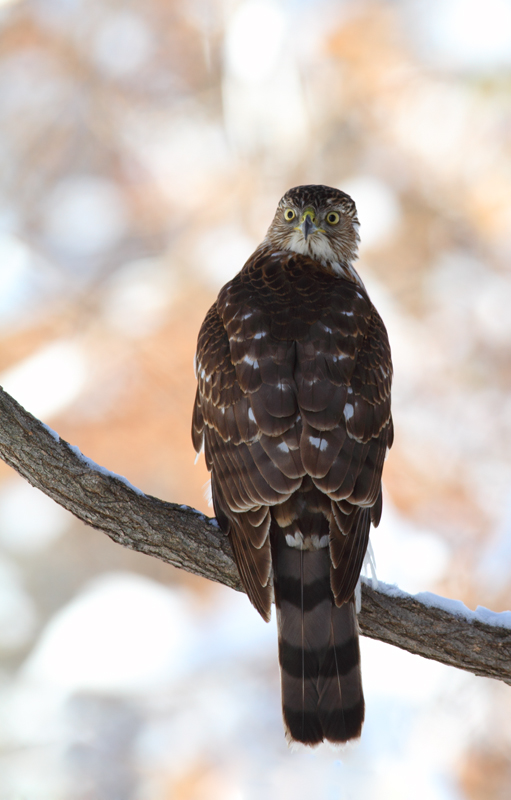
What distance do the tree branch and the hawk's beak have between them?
5.07ft

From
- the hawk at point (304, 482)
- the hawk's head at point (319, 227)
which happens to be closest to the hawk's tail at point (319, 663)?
the hawk at point (304, 482)

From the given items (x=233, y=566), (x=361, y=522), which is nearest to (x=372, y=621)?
(x=361, y=522)

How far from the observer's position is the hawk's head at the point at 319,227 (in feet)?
12.5

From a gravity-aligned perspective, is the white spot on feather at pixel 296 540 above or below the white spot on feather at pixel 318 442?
below

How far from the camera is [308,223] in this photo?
148 inches

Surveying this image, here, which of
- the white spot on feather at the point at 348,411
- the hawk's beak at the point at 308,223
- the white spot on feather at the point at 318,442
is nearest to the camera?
the white spot on feather at the point at 318,442

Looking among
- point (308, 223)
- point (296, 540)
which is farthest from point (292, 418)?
point (308, 223)

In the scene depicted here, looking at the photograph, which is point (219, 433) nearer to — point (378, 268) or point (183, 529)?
point (183, 529)

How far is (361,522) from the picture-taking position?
2.94m

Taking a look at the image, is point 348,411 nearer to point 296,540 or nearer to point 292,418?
point 292,418

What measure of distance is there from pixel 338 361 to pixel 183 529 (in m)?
0.91

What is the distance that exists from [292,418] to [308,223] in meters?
1.34

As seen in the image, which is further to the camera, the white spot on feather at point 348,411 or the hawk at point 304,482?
the white spot on feather at point 348,411

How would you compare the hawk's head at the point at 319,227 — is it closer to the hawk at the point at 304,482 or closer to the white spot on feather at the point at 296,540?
the hawk at the point at 304,482
